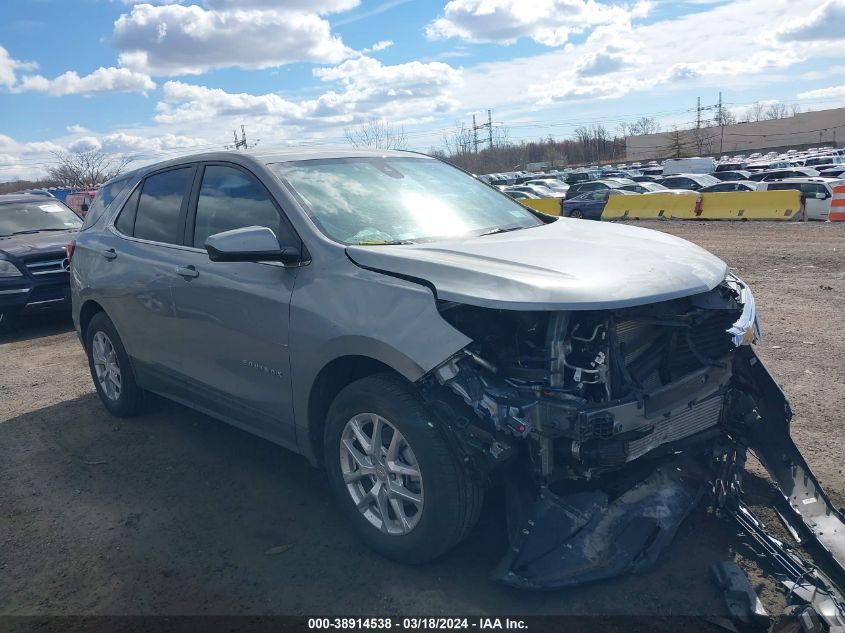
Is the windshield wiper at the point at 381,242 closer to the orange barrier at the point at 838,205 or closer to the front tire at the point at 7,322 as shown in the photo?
the front tire at the point at 7,322

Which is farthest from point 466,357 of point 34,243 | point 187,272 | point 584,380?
point 34,243

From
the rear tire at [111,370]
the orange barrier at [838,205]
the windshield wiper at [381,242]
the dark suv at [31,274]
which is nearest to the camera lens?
the windshield wiper at [381,242]

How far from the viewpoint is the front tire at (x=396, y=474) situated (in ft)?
9.91

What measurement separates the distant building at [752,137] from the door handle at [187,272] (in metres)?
83.8

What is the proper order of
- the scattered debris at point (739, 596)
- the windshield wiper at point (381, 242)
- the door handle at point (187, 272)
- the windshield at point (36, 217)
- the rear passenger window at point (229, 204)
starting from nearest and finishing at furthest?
the scattered debris at point (739, 596) < the windshield wiper at point (381, 242) < the rear passenger window at point (229, 204) < the door handle at point (187, 272) < the windshield at point (36, 217)

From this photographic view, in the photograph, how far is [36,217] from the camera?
10.9 metres

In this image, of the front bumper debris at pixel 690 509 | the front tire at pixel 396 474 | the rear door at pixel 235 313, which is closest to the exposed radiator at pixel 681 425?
the front bumper debris at pixel 690 509

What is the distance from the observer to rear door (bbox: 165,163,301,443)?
3.74 m

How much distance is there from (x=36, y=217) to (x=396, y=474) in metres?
9.90

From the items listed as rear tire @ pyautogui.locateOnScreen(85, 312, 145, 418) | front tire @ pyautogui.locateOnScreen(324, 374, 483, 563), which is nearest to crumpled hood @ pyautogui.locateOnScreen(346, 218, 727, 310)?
front tire @ pyautogui.locateOnScreen(324, 374, 483, 563)

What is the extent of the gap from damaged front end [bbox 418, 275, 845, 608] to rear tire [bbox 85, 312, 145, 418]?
10.8ft

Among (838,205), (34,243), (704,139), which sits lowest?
(838,205)

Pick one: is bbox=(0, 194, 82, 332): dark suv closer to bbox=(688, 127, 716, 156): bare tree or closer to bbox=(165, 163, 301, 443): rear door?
bbox=(165, 163, 301, 443): rear door

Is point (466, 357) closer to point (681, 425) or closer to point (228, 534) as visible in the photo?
point (681, 425)
